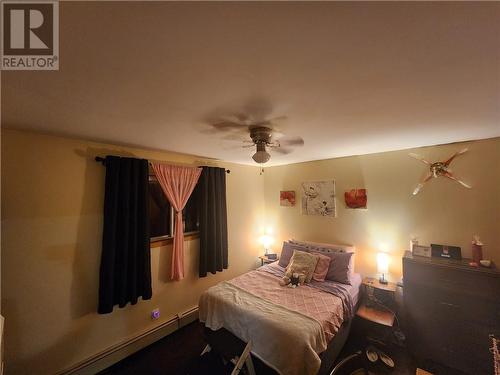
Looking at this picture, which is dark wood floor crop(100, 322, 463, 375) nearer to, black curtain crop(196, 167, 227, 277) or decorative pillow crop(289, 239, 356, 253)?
black curtain crop(196, 167, 227, 277)

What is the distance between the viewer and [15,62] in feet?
2.80

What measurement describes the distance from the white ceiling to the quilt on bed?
1.66 metres

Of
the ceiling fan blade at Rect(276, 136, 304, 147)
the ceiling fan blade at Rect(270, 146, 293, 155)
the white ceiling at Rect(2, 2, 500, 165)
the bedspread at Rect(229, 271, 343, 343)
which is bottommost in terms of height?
the bedspread at Rect(229, 271, 343, 343)

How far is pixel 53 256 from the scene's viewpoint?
1789 mm

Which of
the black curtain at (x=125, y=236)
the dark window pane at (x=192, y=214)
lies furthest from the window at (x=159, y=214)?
the black curtain at (x=125, y=236)

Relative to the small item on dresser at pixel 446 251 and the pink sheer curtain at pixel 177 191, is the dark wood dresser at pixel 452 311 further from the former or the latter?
the pink sheer curtain at pixel 177 191

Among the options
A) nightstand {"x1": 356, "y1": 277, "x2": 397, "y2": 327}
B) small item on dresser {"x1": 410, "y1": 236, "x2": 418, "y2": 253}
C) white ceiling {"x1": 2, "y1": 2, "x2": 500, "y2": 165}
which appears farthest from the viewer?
small item on dresser {"x1": 410, "y1": 236, "x2": 418, "y2": 253}

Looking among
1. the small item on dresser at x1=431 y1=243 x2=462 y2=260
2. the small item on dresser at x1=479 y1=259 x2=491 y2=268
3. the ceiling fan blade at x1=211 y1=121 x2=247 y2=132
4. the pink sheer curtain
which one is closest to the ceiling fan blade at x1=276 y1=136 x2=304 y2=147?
the ceiling fan blade at x1=211 y1=121 x2=247 y2=132

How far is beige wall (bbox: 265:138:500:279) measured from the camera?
208cm

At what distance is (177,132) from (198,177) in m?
1.12

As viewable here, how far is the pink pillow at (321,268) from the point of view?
2.54 metres

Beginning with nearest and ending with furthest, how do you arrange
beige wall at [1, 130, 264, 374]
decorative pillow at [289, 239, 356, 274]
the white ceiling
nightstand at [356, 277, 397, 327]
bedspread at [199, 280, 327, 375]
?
the white ceiling
bedspread at [199, 280, 327, 375]
beige wall at [1, 130, 264, 374]
nightstand at [356, 277, 397, 327]
decorative pillow at [289, 239, 356, 274]

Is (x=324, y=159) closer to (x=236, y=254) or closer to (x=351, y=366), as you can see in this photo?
(x=236, y=254)

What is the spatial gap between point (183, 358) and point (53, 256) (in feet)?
5.31
